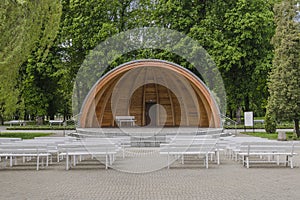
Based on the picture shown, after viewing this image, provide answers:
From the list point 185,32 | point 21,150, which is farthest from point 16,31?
point 185,32

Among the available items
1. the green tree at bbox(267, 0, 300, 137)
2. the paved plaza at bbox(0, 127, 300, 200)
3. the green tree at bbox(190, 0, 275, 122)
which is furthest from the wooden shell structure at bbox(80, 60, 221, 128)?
the paved plaza at bbox(0, 127, 300, 200)

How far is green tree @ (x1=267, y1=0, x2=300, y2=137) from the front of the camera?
20.9 meters

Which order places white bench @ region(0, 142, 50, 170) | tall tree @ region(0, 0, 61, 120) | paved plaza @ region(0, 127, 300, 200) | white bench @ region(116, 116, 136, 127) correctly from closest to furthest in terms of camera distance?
paved plaza @ region(0, 127, 300, 200) → white bench @ region(0, 142, 50, 170) → tall tree @ region(0, 0, 61, 120) → white bench @ region(116, 116, 136, 127)

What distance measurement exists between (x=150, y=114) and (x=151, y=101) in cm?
105

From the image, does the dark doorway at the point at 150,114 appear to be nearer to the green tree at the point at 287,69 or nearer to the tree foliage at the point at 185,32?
the tree foliage at the point at 185,32

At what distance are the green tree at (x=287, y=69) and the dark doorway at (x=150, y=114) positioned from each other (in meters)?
8.19

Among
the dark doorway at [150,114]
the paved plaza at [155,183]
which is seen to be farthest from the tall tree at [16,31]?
the dark doorway at [150,114]

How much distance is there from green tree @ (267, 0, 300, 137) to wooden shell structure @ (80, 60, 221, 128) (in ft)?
12.4

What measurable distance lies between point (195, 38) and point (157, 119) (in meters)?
6.76

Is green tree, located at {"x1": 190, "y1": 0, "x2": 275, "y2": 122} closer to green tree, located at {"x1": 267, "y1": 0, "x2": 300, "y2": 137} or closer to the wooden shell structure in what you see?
the wooden shell structure

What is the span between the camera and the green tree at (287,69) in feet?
68.5

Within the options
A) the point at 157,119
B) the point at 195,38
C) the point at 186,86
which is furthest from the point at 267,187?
the point at 195,38

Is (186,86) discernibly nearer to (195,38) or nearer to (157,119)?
(157,119)

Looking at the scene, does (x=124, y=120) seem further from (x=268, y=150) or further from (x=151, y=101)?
(x=268, y=150)
